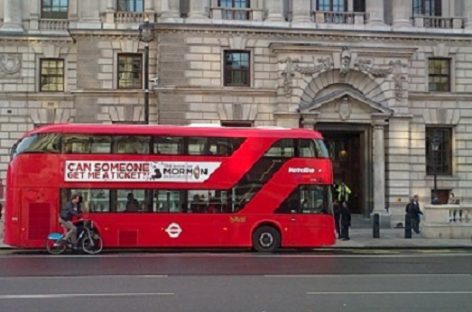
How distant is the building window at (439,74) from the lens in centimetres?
3622

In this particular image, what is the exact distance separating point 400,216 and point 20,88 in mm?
20811

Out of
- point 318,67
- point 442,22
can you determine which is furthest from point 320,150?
point 442,22

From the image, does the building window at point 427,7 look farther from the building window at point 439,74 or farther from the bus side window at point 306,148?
the bus side window at point 306,148

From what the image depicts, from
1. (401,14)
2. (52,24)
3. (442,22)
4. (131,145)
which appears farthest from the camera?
(52,24)

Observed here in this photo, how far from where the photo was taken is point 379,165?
34.2 m

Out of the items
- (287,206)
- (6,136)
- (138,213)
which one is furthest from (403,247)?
(6,136)

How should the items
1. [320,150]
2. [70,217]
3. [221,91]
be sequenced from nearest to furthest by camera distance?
[70,217] → [320,150] → [221,91]

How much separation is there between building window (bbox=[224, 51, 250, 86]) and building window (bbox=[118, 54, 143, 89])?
458 centimetres

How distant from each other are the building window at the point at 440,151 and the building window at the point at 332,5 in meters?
7.86

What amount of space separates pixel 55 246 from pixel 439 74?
23.5 meters

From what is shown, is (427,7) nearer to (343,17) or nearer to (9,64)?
(343,17)

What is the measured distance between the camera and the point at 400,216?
→ 34125 mm

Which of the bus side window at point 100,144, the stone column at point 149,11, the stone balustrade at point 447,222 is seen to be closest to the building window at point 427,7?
the stone balustrade at point 447,222

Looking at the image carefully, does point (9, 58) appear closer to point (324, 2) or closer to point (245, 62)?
point (245, 62)
